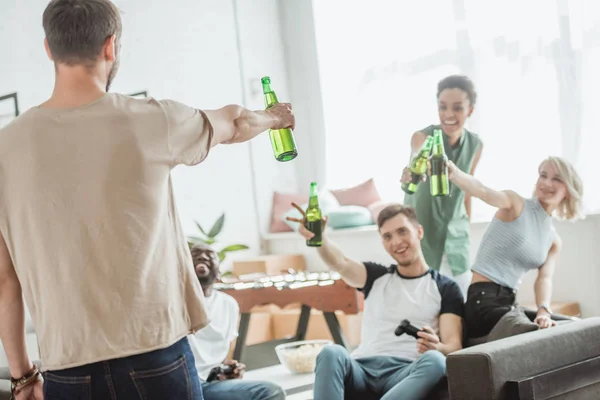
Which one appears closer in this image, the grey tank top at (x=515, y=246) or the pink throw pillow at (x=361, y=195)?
the grey tank top at (x=515, y=246)

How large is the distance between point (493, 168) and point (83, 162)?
4.62 m

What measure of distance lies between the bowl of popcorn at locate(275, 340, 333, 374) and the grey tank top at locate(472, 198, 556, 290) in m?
1.57

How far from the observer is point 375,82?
673 centimetres

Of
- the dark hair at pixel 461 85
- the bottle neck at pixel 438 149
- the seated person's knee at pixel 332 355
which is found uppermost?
the dark hair at pixel 461 85

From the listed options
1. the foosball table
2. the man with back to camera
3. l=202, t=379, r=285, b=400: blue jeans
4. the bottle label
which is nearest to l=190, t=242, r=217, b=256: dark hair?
the bottle label

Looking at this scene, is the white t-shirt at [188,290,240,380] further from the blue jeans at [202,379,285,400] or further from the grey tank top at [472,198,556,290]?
the grey tank top at [472,198,556,290]

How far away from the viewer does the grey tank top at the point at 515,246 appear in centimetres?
328

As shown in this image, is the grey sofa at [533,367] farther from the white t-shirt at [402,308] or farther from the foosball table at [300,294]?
the foosball table at [300,294]

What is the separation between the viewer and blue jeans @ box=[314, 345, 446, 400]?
2746 mm

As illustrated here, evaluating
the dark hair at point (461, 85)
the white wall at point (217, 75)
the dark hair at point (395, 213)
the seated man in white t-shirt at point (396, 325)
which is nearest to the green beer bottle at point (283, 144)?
the seated man in white t-shirt at point (396, 325)

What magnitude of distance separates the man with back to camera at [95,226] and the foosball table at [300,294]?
303 cm

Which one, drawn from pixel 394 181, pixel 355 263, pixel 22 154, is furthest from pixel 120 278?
pixel 394 181

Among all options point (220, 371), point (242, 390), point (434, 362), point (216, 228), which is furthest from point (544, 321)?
point (216, 228)

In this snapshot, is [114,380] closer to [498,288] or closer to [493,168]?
[498,288]
